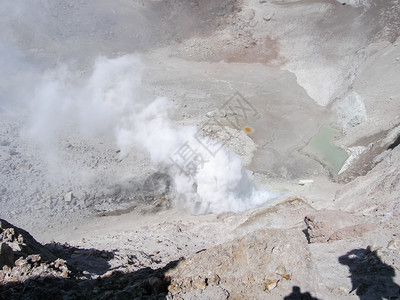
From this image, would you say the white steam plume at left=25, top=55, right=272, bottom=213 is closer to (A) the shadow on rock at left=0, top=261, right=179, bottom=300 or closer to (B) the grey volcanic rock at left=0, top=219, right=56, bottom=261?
(B) the grey volcanic rock at left=0, top=219, right=56, bottom=261

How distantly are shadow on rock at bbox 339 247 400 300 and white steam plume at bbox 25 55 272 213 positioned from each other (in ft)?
19.4

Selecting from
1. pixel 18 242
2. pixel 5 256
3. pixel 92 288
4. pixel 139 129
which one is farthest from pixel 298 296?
pixel 139 129

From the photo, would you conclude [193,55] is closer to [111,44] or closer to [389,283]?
[111,44]

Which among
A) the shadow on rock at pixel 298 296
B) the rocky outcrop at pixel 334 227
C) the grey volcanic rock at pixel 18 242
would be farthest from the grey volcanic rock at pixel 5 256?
the rocky outcrop at pixel 334 227

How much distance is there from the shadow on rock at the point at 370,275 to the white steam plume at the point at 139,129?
5905 millimetres

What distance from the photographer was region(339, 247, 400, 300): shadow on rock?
4398 millimetres

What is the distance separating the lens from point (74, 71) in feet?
57.7

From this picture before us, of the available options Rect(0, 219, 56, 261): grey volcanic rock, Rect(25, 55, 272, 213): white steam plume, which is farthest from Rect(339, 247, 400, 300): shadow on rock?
Rect(25, 55, 272, 213): white steam plume

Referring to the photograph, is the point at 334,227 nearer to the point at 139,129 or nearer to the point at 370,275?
the point at 370,275

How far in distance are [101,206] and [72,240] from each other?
1.68 metres

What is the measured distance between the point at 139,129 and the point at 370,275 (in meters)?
10.2

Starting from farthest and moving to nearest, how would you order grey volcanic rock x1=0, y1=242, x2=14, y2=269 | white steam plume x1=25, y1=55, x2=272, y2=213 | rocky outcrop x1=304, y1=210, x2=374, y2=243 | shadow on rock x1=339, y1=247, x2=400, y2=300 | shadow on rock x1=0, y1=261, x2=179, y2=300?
white steam plume x1=25, y1=55, x2=272, y2=213
rocky outcrop x1=304, y1=210, x2=374, y2=243
grey volcanic rock x1=0, y1=242, x2=14, y2=269
shadow on rock x1=0, y1=261, x2=179, y2=300
shadow on rock x1=339, y1=247, x2=400, y2=300

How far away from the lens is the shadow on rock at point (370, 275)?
440 centimetres

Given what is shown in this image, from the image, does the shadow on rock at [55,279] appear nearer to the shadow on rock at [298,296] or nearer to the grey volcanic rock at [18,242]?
the grey volcanic rock at [18,242]
